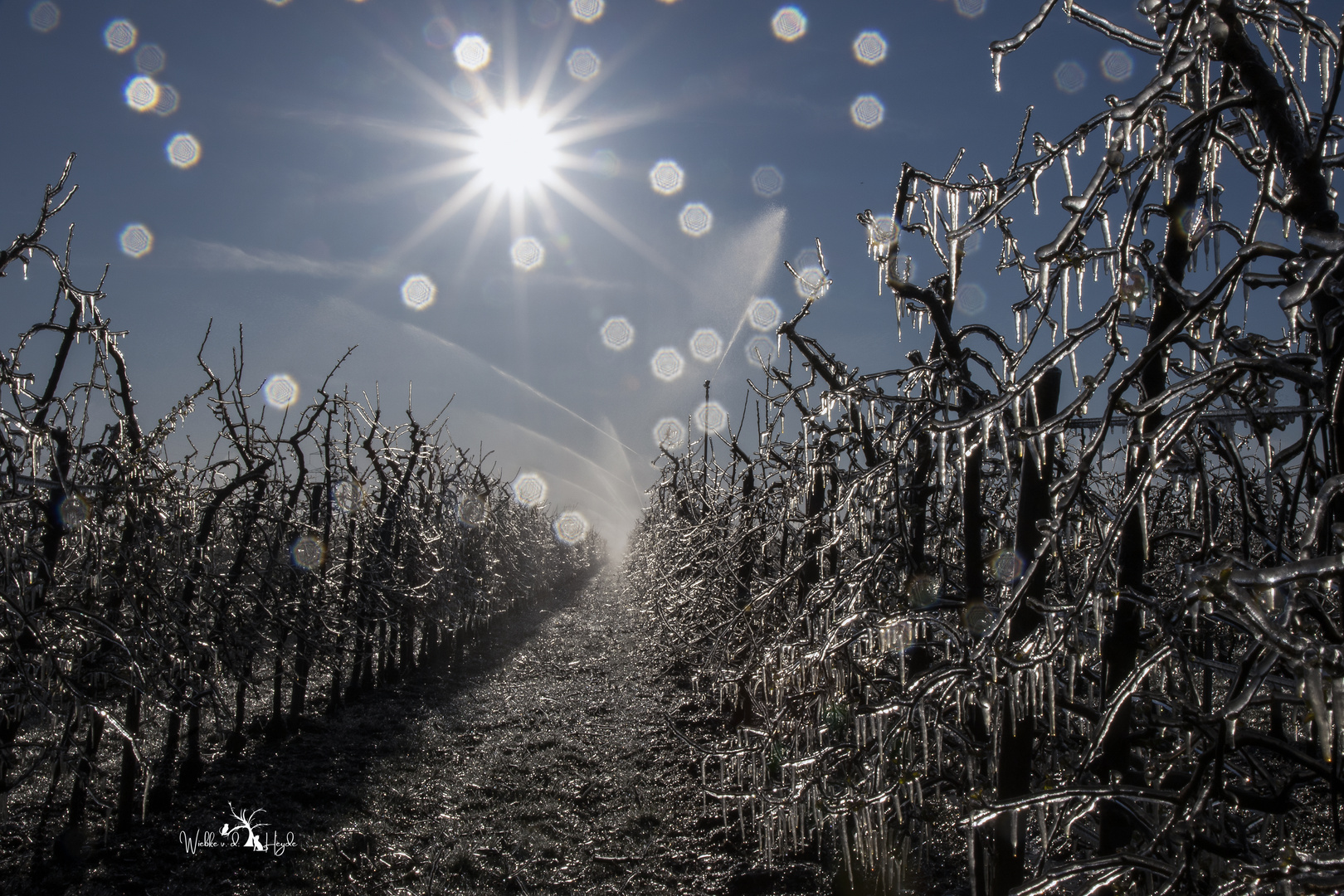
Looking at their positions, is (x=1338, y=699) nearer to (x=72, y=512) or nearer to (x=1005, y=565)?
(x=1005, y=565)

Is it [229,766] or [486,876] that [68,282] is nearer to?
[486,876]

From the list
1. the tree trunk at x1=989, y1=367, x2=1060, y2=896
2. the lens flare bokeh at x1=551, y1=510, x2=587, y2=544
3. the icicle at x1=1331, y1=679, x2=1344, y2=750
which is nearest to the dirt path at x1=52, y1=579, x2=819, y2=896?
the tree trunk at x1=989, y1=367, x2=1060, y2=896

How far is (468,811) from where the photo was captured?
8.67 metres

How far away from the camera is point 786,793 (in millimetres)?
4527

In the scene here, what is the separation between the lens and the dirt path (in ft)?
21.7

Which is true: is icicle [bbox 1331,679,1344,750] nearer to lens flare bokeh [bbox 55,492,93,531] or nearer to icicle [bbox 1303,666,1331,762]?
icicle [bbox 1303,666,1331,762]

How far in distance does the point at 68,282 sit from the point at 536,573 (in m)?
34.8

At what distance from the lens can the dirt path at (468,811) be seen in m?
6.60

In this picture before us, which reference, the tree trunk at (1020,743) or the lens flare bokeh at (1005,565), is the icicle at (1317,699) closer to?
the tree trunk at (1020,743)

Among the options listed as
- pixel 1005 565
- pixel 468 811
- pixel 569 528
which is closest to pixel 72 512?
pixel 468 811

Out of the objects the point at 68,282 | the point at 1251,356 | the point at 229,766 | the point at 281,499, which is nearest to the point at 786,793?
the point at 1251,356

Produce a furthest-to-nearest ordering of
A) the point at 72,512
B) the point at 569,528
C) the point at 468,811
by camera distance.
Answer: the point at 569,528 → the point at 468,811 → the point at 72,512

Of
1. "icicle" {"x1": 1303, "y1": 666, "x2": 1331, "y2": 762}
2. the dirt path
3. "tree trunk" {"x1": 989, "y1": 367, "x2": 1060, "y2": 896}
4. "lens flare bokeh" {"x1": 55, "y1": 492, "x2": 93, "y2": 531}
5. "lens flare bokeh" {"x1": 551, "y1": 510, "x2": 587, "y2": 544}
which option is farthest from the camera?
"lens flare bokeh" {"x1": 551, "y1": 510, "x2": 587, "y2": 544}

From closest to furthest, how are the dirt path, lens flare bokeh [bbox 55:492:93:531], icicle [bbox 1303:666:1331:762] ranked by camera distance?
icicle [bbox 1303:666:1331:762], lens flare bokeh [bbox 55:492:93:531], the dirt path
